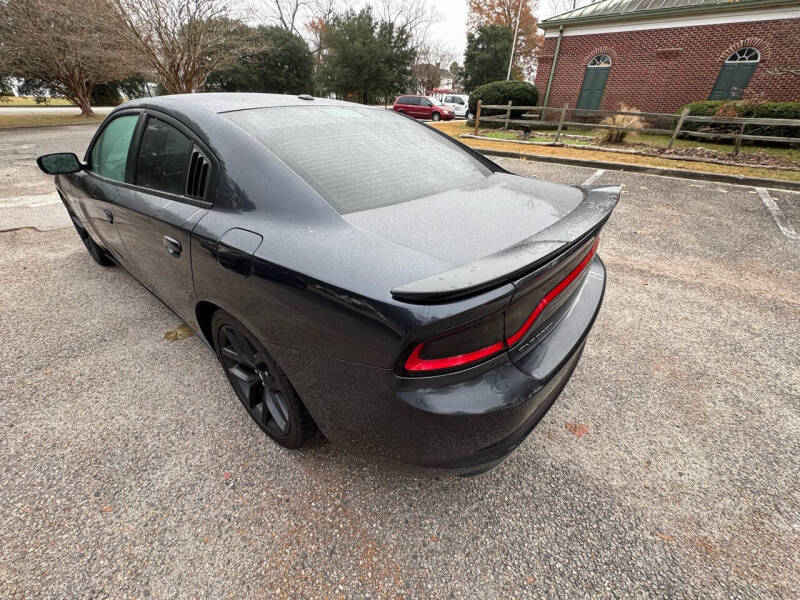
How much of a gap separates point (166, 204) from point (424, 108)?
871 inches

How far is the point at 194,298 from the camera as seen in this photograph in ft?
6.18

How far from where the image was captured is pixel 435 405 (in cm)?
114

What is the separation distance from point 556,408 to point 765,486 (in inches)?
35.5

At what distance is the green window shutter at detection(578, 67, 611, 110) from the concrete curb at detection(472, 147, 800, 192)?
927 centimetres

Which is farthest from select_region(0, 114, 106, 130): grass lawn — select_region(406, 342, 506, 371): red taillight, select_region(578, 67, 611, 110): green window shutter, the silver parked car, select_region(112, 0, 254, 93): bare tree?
select_region(578, 67, 611, 110): green window shutter

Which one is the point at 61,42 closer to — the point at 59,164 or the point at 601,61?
the point at 59,164

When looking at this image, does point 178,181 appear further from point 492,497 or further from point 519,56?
point 519,56

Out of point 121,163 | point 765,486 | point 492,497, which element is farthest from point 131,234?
point 765,486

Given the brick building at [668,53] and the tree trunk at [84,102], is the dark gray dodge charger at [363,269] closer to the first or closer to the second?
the brick building at [668,53]

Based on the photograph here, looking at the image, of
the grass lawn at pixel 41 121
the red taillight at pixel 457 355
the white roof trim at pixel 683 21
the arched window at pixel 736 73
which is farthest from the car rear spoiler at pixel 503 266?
the grass lawn at pixel 41 121

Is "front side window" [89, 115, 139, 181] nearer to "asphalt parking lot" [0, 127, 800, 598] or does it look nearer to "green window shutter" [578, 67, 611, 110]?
"asphalt parking lot" [0, 127, 800, 598]

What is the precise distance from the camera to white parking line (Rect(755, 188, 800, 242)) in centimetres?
452

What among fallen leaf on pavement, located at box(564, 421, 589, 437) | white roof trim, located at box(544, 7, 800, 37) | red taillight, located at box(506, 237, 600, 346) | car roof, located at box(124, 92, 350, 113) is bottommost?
fallen leaf on pavement, located at box(564, 421, 589, 437)

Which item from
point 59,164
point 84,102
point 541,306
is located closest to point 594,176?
point 541,306
